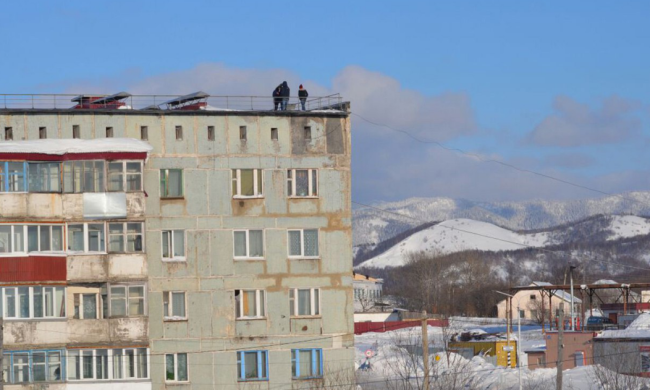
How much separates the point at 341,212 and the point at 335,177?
167 cm

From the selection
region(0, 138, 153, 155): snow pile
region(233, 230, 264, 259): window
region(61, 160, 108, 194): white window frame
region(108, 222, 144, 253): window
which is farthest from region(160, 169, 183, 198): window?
region(233, 230, 264, 259): window

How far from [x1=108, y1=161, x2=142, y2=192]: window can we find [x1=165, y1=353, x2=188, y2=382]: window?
7803mm

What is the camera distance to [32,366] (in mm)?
52469

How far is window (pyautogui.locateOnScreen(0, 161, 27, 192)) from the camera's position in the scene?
174 ft

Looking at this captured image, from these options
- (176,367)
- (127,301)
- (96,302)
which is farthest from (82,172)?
(176,367)

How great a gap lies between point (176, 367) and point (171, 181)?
853 centimetres

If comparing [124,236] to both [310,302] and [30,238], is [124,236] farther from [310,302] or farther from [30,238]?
[310,302]

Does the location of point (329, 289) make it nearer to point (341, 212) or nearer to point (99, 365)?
point (341, 212)

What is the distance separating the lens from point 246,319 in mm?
54750

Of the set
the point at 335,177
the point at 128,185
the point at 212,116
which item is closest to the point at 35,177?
the point at 128,185

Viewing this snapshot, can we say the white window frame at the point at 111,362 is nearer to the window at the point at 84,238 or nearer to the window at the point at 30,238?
the window at the point at 84,238

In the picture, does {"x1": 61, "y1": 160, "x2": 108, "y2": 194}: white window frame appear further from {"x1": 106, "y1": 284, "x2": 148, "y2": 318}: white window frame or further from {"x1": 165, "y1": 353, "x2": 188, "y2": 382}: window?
{"x1": 165, "y1": 353, "x2": 188, "y2": 382}: window

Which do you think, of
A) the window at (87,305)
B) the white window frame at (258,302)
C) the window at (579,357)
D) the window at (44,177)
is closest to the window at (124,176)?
the window at (44,177)

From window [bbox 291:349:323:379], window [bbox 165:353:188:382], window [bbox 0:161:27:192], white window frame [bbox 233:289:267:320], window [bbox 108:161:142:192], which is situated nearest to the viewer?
window [bbox 0:161:27:192]
